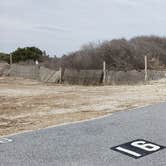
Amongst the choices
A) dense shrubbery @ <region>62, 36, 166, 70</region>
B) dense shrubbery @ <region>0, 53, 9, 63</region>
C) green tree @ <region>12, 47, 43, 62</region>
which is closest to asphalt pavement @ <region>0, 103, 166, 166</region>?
dense shrubbery @ <region>62, 36, 166, 70</region>

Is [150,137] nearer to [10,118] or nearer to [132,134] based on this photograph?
[132,134]

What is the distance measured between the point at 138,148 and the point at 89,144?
79 centimetres

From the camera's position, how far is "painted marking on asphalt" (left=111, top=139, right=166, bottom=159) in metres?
4.88

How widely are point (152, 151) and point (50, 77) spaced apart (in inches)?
832

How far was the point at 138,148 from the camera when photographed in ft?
16.9

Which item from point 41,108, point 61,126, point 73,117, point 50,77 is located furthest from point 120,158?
point 50,77

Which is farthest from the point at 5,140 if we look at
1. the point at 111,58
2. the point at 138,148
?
the point at 111,58

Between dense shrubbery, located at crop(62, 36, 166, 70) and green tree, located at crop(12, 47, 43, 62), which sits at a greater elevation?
green tree, located at crop(12, 47, 43, 62)

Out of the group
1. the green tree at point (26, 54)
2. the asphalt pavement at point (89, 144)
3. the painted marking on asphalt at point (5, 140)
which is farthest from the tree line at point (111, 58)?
the painted marking on asphalt at point (5, 140)

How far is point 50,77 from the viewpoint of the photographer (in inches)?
1014

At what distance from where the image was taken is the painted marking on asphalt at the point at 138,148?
488cm

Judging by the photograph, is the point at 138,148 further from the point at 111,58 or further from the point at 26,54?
the point at 26,54

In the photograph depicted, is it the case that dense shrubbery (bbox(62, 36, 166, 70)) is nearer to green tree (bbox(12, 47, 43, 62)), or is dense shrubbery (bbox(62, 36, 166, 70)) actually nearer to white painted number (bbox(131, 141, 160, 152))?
green tree (bbox(12, 47, 43, 62))

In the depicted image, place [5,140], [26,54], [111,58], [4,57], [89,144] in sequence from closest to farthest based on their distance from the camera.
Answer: [89,144] < [5,140] < [111,58] < [26,54] < [4,57]
